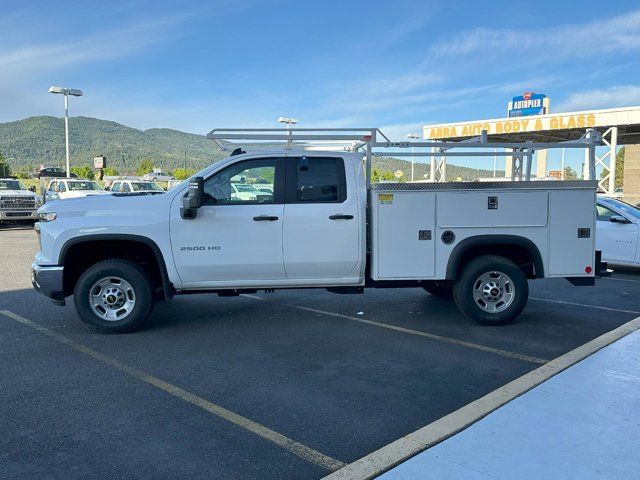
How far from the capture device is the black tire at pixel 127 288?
6398 mm

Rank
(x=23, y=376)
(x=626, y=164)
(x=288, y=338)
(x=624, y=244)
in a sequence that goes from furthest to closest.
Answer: (x=626, y=164)
(x=624, y=244)
(x=288, y=338)
(x=23, y=376)

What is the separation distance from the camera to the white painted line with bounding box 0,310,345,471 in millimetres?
3604

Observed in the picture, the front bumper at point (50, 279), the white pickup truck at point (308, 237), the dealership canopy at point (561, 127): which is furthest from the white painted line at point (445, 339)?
the dealership canopy at point (561, 127)

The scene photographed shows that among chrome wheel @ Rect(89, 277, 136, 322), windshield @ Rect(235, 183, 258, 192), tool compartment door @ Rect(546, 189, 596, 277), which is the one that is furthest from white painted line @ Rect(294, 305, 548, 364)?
chrome wheel @ Rect(89, 277, 136, 322)

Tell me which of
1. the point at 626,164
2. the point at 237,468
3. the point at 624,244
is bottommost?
the point at 237,468

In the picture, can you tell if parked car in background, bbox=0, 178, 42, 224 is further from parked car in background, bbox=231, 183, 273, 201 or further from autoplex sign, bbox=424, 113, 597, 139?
autoplex sign, bbox=424, 113, 597, 139

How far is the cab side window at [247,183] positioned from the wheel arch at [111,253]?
2.88ft

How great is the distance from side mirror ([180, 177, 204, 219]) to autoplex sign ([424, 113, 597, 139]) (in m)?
19.8

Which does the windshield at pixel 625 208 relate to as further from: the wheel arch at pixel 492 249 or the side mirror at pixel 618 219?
the wheel arch at pixel 492 249

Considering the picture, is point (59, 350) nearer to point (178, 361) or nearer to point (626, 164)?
point (178, 361)

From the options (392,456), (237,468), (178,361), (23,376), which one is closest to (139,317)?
(178,361)

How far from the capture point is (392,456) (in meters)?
3.56

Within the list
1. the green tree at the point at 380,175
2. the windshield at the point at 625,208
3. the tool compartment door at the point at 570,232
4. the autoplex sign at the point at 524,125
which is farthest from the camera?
the autoplex sign at the point at 524,125

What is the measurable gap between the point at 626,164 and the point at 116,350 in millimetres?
36424
